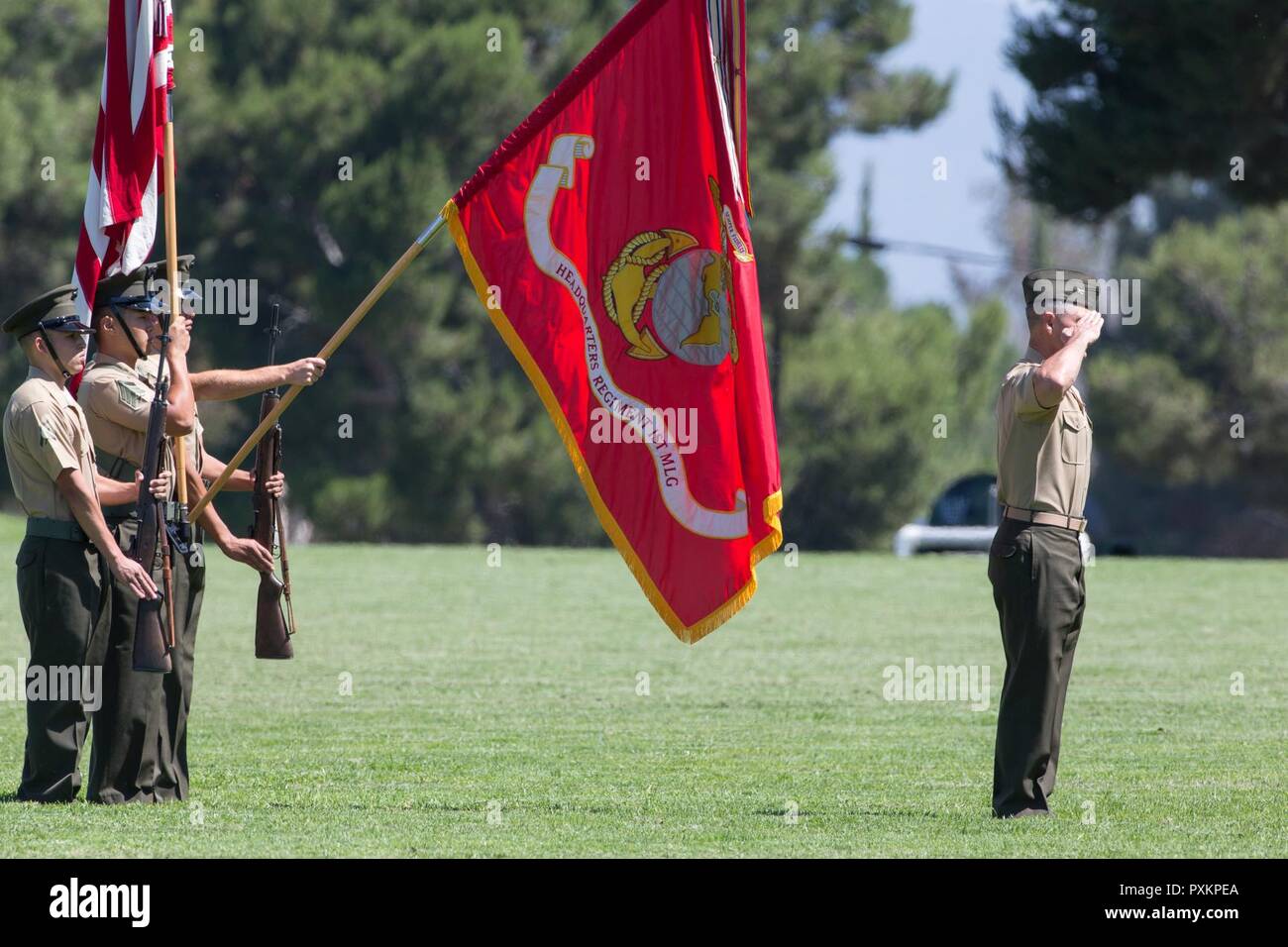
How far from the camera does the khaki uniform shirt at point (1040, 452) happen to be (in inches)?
298

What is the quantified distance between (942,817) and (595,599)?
1338cm

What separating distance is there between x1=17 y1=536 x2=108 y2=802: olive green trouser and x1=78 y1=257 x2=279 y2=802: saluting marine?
89 millimetres

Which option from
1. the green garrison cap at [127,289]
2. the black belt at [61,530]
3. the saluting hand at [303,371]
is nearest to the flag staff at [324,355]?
the saluting hand at [303,371]

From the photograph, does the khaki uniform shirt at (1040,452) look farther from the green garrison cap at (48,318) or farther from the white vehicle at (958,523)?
the white vehicle at (958,523)

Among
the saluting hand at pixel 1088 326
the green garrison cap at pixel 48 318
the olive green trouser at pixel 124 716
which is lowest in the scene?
the olive green trouser at pixel 124 716

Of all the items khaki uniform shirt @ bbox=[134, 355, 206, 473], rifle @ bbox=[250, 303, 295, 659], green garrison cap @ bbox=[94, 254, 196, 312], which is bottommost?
rifle @ bbox=[250, 303, 295, 659]

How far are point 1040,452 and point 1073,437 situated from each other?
0.15 m

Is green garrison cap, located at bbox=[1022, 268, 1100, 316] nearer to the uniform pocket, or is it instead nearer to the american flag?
the uniform pocket

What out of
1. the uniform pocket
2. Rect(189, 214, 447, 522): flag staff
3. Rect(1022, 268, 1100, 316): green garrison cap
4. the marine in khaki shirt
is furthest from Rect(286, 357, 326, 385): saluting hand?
the uniform pocket

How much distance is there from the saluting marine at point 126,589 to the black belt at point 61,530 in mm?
164

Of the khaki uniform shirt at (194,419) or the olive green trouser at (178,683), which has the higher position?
the khaki uniform shirt at (194,419)

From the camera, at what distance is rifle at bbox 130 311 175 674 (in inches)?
291

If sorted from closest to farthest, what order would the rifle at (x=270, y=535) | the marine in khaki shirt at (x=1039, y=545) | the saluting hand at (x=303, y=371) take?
the saluting hand at (x=303, y=371) → the marine in khaki shirt at (x=1039, y=545) → the rifle at (x=270, y=535)

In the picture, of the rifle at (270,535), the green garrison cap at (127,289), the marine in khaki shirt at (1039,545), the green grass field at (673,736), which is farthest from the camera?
the rifle at (270,535)
